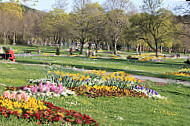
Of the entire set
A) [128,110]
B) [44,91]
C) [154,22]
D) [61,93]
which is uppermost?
[154,22]

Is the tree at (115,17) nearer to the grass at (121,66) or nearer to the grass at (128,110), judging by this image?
the grass at (121,66)

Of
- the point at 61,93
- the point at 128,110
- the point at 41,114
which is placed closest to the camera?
the point at 41,114

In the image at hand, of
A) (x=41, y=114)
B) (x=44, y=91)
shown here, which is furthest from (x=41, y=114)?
(x=44, y=91)

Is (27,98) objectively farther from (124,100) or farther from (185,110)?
(185,110)

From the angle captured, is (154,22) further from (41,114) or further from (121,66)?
(41,114)

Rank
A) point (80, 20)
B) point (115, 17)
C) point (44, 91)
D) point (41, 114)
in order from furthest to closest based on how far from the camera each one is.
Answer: point (115, 17)
point (80, 20)
point (44, 91)
point (41, 114)

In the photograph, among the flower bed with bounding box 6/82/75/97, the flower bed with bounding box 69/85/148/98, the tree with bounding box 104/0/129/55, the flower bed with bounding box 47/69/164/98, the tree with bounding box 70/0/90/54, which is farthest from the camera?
the tree with bounding box 104/0/129/55

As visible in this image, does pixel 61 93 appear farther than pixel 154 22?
No

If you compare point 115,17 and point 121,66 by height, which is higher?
point 115,17

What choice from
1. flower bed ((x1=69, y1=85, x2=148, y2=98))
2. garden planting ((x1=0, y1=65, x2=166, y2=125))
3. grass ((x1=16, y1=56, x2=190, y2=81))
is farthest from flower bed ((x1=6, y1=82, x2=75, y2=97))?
grass ((x1=16, y1=56, x2=190, y2=81))

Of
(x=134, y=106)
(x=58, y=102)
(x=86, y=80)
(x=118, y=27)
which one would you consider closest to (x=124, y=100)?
(x=134, y=106)

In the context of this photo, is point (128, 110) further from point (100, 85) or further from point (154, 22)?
point (154, 22)

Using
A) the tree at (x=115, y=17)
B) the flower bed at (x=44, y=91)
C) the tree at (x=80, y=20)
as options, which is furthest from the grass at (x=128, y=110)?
the tree at (x=115, y=17)

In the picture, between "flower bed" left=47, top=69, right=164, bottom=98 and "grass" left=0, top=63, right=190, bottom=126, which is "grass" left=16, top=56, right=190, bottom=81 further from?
"grass" left=0, top=63, right=190, bottom=126
